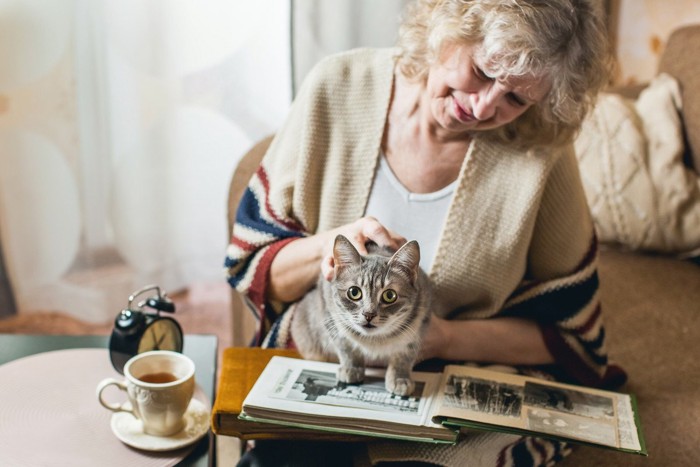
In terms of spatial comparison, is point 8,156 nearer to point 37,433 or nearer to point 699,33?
point 37,433

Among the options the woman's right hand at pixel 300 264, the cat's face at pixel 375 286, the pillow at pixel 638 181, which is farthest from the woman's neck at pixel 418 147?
the pillow at pixel 638 181

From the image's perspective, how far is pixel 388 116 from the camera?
138 centimetres

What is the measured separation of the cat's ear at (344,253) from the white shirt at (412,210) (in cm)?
26

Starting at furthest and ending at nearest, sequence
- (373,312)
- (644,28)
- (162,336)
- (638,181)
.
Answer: (644,28) < (638,181) < (162,336) < (373,312)

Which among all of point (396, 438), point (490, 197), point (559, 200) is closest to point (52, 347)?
point (396, 438)

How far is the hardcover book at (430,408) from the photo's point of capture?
1.03m

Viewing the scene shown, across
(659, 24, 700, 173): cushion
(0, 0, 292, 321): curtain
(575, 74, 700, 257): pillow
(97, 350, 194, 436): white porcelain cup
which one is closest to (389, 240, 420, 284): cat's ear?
(97, 350, 194, 436): white porcelain cup

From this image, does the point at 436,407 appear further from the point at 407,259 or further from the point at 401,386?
the point at 407,259

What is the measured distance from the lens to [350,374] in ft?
3.70

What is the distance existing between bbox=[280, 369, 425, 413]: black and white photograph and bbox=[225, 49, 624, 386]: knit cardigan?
0.23 meters

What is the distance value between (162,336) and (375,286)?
17.5 inches

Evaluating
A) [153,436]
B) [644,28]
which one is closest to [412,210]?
[153,436]

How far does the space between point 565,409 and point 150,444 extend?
623 millimetres

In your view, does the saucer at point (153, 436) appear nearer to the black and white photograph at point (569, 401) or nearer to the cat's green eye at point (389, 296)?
the cat's green eye at point (389, 296)
